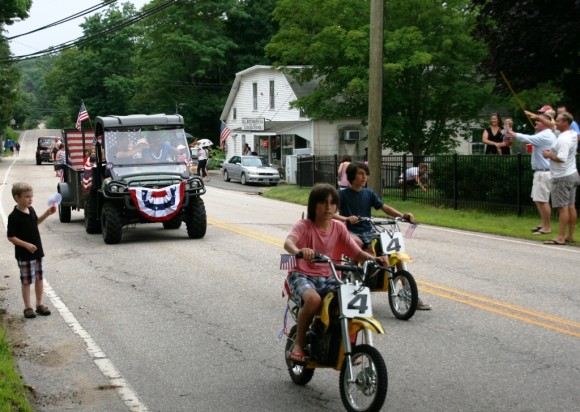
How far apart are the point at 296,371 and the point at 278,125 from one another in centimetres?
4751

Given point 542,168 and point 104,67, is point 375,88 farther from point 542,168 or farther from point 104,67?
point 104,67

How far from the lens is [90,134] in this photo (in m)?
22.6

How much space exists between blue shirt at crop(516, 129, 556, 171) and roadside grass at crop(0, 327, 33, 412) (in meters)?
10.4

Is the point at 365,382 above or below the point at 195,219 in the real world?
below

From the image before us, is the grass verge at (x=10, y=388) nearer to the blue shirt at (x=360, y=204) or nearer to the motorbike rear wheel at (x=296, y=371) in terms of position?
the motorbike rear wheel at (x=296, y=371)

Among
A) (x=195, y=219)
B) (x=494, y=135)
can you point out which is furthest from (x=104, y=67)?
(x=195, y=219)

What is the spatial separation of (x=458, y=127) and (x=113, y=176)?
23.1m

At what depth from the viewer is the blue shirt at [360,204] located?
31.6ft

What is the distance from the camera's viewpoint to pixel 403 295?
31.0ft

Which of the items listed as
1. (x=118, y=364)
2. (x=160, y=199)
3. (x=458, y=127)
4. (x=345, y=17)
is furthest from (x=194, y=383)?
(x=458, y=127)

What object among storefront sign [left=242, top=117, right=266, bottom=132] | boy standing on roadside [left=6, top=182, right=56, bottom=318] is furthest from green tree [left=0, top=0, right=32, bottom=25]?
boy standing on roadside [left=6, top=182, right=56, bottom=318]

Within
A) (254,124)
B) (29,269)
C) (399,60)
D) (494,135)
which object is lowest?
(29,269)

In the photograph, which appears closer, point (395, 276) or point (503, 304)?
point (395, 276)

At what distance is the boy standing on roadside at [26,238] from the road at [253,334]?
0.37 metres
